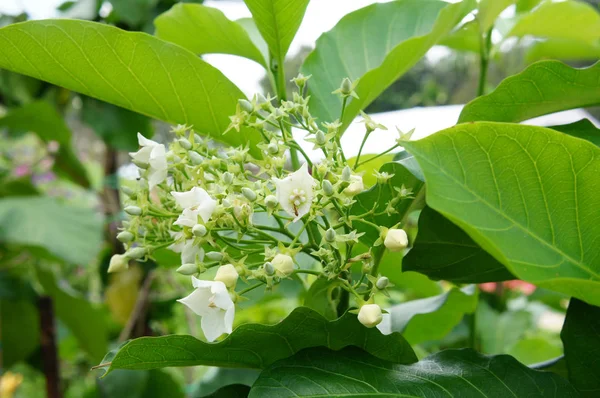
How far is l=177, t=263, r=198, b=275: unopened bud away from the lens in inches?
16.5

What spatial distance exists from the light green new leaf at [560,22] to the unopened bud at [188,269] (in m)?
0.75

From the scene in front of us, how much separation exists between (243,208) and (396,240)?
0.35 ft

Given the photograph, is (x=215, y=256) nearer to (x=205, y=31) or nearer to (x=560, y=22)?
(x=205, y=31)

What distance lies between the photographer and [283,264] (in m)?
0.40

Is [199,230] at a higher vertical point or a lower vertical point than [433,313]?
higher

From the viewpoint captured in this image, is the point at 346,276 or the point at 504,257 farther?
the point at 346,276

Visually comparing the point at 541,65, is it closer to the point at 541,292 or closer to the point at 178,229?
the point at 178,229

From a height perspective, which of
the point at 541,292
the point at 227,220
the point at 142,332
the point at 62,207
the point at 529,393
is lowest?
the point at 142,332

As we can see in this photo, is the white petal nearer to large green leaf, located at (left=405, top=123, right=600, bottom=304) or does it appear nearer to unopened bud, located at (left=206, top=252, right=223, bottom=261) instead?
unopened bud, located at (left=206, top=252, right=223, bottom=261)

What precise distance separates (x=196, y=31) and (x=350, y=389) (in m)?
0.42

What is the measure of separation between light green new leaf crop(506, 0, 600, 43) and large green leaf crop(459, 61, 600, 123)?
525 mm

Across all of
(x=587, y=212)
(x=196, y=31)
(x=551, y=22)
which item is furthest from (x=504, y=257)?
(x=551, y=22)

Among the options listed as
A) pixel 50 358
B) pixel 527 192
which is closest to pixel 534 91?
pixel 527 192

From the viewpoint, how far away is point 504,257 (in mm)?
336
